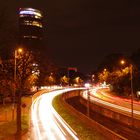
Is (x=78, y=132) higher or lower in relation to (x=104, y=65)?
lower

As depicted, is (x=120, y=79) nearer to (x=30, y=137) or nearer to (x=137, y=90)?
(x=137, y=90)

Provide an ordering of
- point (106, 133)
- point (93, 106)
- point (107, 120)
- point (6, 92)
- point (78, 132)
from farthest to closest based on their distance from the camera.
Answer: point (93, 106) < point (107, 120) < point (6, 92) < point (78, 132) < point (106, 133)

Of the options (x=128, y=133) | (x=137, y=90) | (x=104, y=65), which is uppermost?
(x=104, y=65)

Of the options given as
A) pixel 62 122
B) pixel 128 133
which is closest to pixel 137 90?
pixel 128 133

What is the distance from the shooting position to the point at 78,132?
39188 millimetres

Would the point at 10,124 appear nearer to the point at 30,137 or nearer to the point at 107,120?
the point at 30,137

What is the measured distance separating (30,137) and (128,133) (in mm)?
20420

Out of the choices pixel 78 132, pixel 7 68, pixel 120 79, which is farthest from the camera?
pixel 120 79

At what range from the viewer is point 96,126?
40469 mm

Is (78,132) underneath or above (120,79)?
underneath

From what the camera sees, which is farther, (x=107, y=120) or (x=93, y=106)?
(x=93, y=106)

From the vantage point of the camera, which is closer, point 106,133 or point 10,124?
point 106,133

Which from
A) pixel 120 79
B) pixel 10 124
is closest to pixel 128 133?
pixel 10 124

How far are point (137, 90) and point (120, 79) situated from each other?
1554 cm
